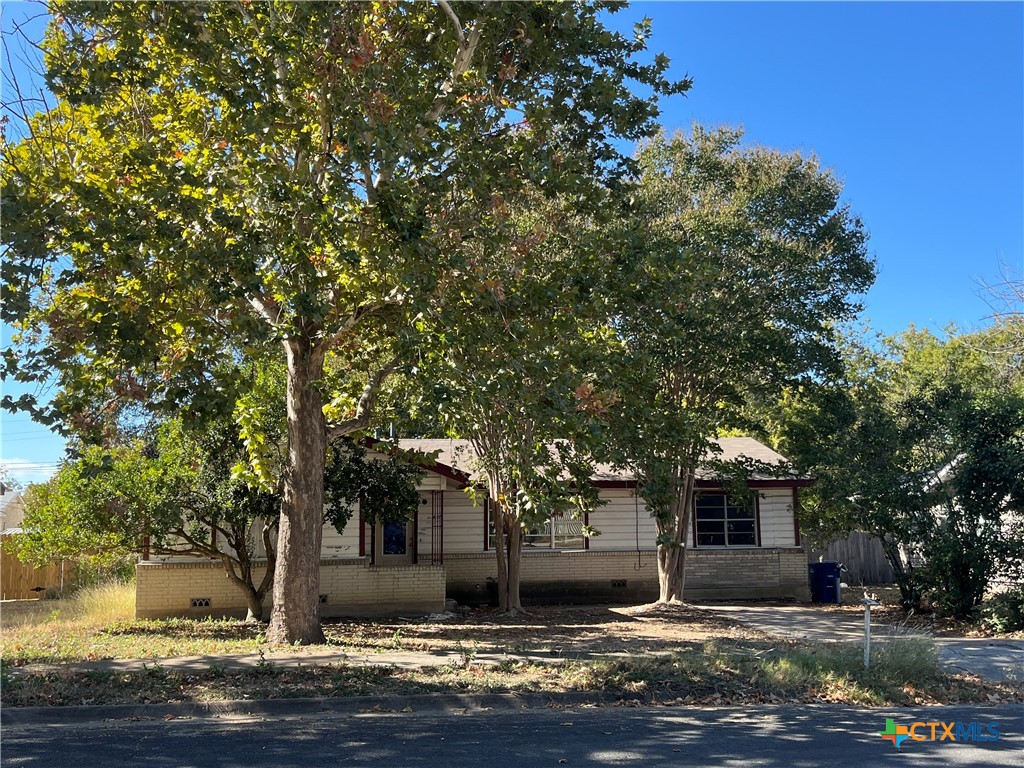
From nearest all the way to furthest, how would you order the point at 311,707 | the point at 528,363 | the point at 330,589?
the point at 311,707, the point at 528,363, the point at 330,589

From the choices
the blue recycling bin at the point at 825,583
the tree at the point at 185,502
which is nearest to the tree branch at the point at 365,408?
the tree at the point at 185,502

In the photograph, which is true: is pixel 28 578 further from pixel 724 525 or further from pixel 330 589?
pixel 724 525

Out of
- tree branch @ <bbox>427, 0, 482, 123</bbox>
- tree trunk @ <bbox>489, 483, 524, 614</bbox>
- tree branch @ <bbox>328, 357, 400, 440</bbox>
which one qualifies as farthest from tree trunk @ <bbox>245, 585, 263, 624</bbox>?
tree branch @ <bbox>427, 0, 482, 123</bbox>

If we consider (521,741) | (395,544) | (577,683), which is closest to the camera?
(521,741)

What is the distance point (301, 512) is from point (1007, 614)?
462 inches

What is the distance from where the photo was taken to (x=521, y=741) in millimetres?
7453

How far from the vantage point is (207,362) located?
1070 centimetres

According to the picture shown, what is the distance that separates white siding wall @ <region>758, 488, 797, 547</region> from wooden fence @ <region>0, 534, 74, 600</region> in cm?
1856

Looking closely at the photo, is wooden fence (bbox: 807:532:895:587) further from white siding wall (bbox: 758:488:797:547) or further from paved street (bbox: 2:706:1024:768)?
paved street (bbox: 2:706:1024:768)

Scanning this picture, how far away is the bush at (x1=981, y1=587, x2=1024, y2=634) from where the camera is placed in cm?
1441

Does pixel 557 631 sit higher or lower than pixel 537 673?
lower

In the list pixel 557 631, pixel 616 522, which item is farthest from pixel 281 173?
pixel 616 522

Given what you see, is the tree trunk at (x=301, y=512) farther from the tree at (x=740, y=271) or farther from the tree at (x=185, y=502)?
the tree at (x=740, y=271)

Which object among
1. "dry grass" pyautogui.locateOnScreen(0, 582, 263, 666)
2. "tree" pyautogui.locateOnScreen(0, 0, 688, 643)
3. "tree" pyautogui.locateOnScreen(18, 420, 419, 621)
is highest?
"tree" pyautogui.locateOnScreen(0, 0, 688, 643)
